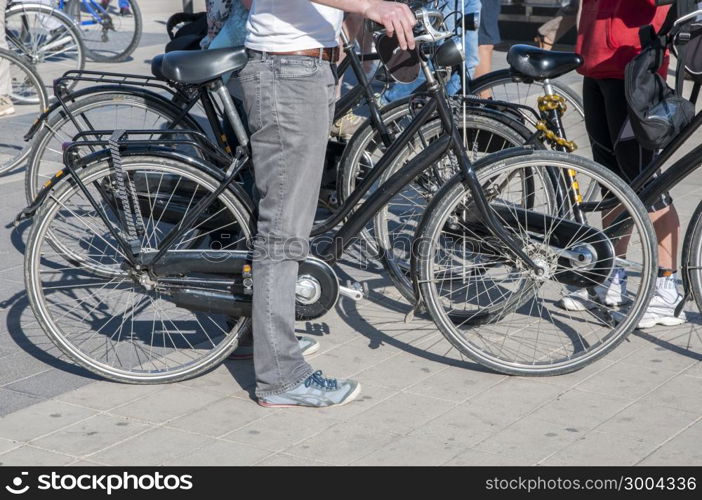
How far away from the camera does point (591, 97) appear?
204 inches

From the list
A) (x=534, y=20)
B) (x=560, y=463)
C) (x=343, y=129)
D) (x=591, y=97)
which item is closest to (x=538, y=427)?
(x=560, y=463)

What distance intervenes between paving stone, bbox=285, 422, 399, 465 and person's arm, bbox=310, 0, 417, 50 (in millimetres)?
1364

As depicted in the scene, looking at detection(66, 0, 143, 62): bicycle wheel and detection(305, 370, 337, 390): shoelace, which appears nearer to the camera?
detection(305, 370, 337, 390): shoelace

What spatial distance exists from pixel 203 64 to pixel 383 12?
82cm

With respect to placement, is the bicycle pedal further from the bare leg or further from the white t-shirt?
the bare leg

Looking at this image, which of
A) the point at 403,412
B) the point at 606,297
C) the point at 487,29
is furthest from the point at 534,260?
the point at 487,29

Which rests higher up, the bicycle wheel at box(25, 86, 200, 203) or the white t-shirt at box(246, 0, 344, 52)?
the white t-shirt at box(246, 0, 344, 52)

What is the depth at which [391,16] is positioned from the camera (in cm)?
364

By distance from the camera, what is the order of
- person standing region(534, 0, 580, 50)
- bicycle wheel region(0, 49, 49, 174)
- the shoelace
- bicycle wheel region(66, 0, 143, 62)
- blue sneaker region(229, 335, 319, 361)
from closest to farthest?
the shoelace < blue sneaker region(229, 335, 319, 361) < bicycle wheel region(0, 49, 49, 174) < person standing region(534, 0, 580, 50) < bicycle wheel region(66, 0, 143, 62)

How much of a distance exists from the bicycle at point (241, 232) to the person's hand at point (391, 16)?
31 cm

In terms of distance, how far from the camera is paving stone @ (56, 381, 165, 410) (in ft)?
13.7

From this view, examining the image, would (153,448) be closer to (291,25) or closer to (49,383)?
(49,383)

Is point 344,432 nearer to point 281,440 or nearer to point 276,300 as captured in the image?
point 281,440

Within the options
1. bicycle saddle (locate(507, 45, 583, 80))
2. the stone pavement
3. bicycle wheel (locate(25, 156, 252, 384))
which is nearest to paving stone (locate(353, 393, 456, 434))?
the stone pavement
